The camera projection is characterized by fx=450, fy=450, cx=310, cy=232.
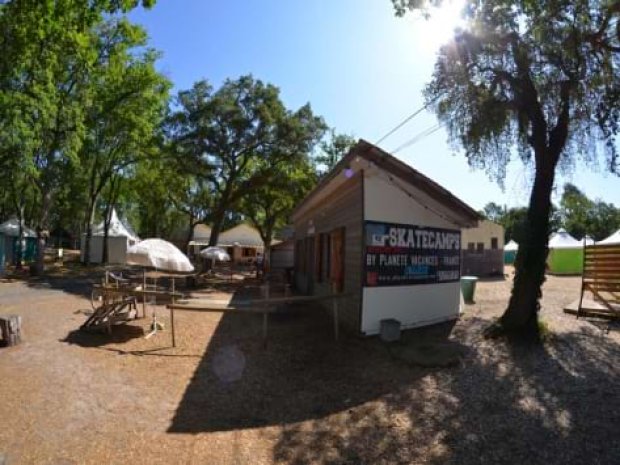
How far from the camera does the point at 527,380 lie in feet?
20.5

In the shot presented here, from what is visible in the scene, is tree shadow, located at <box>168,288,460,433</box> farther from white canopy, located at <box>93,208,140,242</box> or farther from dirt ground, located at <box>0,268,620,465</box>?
white canopy, located at <box>93,208,140,242</box>

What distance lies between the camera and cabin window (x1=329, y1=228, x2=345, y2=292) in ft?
35.2

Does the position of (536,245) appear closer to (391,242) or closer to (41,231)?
(391,242)

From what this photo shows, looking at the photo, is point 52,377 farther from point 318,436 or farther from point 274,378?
point 318,436

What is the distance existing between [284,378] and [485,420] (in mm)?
3041

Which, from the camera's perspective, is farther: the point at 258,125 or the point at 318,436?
the point at 258,125

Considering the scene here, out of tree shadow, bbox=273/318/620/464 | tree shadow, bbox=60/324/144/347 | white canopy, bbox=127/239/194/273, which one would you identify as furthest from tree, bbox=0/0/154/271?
tree shadow, bbox=273/318/620/464

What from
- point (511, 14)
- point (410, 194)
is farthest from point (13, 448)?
point (511, 14)

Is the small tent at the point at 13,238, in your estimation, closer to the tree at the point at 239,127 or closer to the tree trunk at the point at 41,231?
the tree trunk at the point at 41,231

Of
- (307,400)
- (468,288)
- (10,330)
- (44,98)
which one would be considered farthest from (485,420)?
(44,98)

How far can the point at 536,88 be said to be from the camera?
8.85m

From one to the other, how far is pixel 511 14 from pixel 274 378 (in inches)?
307

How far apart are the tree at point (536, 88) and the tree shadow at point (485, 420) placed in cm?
191

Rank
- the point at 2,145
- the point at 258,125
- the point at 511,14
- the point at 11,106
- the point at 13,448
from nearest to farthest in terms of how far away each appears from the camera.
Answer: the point at 13,448
the point at 511,14
the point at 11,106
the point at 2,145
the point at 258,125
